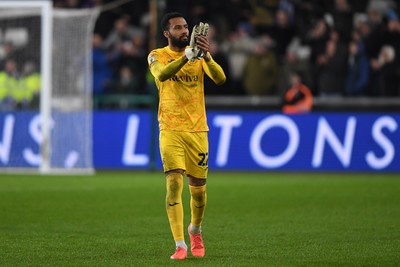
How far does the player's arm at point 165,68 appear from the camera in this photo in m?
9.59

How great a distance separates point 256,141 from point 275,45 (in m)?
3.42

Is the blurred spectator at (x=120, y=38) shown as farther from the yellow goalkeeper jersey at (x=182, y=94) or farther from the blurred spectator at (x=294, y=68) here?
the yellow goalkeeper jersey at (x=182, y=94)

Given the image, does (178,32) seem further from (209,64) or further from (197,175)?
(197,175)

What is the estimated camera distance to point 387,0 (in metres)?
24.9

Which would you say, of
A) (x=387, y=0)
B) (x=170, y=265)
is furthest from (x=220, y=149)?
(x=170, y=265)

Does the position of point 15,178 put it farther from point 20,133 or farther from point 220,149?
point 220,149

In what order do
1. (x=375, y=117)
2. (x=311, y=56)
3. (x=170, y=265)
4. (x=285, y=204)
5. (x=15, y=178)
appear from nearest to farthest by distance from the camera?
(x=170, y=265) → (x=285, y=204) → (x=15, y=178) → (x=375, y=117) → (x=311, y=56)

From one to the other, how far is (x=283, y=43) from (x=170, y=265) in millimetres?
16016

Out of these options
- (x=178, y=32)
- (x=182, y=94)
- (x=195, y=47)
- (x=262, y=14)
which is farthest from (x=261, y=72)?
(x=195, y=47)

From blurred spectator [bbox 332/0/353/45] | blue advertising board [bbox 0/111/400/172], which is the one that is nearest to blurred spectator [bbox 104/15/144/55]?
blue advertising board [bbox 0/111/400/172]

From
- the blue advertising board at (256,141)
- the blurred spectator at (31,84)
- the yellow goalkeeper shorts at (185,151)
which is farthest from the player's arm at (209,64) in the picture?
the blurred spectator at (31,84)

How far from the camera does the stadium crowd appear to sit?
23.1 m

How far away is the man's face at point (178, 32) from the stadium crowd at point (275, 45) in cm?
1238

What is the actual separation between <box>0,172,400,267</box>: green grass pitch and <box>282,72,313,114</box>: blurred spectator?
2.22m
